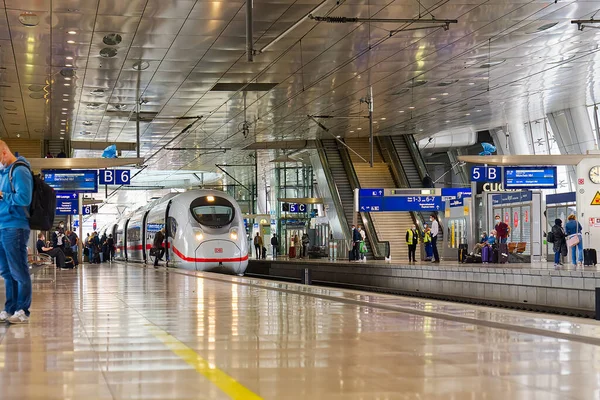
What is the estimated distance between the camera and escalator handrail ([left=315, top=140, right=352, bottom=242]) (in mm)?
40812

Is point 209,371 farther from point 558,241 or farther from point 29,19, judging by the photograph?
point 558,241

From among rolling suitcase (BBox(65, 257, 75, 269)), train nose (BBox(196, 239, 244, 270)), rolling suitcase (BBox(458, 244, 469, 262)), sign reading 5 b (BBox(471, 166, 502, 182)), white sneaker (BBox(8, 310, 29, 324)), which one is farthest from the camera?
sign reading 5 b (BBox(471, 166, 502, 182))

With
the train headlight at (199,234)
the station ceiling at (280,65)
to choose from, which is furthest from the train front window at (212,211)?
the station ceiling at (280,65)

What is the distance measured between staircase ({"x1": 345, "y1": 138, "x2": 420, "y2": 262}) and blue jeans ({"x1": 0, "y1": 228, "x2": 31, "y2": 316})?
3173 cm

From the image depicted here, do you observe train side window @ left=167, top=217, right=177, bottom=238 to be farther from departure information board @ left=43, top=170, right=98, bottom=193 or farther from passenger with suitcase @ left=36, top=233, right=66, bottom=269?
departure information board @ left=43, top=170, right=98, bottom=193

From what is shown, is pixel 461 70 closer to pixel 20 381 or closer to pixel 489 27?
pixel 489 27

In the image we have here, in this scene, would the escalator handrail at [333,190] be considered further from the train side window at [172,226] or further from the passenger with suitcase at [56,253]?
the passenger with suitcase at [56,253]

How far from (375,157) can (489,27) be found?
22.1 m

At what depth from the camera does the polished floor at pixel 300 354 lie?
4.17 m

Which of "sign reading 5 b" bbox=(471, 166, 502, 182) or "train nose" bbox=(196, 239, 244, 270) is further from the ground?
"sign reading 5 b" bbox=(471, 166, 502, 182)

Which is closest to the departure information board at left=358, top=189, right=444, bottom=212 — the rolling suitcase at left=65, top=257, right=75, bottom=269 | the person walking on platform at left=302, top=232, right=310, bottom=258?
the person walking on platform at left=302, top=232, right=310, bottom=258

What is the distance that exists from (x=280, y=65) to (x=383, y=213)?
18152 mm

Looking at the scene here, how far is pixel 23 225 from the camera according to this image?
7574mm

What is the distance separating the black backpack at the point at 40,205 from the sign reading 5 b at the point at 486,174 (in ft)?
80.2
